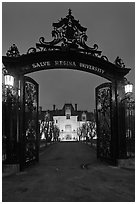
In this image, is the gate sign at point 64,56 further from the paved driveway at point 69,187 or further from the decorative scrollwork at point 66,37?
the paved driveway at point 69,187

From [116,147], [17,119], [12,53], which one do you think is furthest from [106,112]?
[12,53]

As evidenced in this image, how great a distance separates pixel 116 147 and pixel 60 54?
4.97 m

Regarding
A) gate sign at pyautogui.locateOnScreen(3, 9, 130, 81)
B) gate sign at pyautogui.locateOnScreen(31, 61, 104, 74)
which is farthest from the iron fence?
gate sign at pyautogui.locateOnScreen(31, 61, 104, 74)

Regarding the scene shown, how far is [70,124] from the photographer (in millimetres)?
59438

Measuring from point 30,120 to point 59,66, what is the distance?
9.70 feet

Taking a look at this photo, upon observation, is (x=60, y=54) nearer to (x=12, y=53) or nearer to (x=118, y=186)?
(x=12, y=53)

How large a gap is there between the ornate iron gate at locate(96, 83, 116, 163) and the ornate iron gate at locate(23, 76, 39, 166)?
11.3ft

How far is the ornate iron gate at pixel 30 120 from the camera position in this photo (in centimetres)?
794

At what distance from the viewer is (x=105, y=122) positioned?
9359 millimetres

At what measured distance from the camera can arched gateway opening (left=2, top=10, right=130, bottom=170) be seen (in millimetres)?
7590

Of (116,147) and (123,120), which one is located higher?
(123,120)

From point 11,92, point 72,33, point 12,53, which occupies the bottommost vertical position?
point 11,92

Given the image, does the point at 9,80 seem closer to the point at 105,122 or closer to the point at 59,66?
the point at 59,66

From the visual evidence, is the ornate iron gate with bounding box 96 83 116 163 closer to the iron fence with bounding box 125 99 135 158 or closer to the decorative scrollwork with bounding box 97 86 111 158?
the decorative scrollwork with bounding box 97 86 111 158
